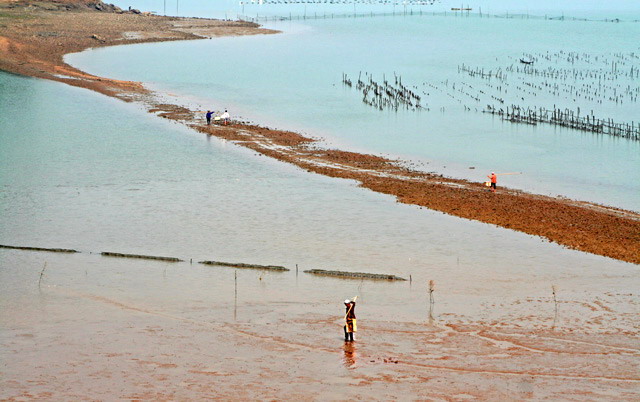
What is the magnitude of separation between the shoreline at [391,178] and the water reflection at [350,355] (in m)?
15.3

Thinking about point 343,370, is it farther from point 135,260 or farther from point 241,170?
point 241,170

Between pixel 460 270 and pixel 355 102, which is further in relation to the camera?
pixel 355 102

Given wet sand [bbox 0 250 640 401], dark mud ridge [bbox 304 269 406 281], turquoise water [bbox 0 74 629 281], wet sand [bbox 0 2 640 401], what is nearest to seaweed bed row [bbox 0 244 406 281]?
dark mud ridge [bbox 304 269 406 281]

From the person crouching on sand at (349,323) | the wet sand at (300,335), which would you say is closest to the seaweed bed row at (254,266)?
the wet sand at (300,335)

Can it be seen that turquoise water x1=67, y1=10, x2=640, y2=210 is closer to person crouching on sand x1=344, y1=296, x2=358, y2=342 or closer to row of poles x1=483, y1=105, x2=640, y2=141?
row of poles x1=483, y1=105, x2=640, y2=141

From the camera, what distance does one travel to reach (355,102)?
85.7 meters

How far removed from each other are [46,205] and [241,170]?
13098mm

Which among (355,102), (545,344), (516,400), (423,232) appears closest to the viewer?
(516,400)

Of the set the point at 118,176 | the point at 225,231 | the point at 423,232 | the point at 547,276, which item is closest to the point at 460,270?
the point at 547,276

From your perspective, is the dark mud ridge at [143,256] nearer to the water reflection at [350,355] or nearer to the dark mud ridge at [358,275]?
the dark mud ridge at [358,275]

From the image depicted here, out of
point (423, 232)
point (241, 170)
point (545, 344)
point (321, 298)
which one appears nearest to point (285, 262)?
point (321, 298)

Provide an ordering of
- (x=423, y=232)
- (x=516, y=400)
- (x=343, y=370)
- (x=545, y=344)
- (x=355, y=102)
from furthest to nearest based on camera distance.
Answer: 1. (x=355, y=102)
2. (x=423, y=232)
3. (x=545, y=344)
4. (x=343, y=370)
5. (x=516, y=400)

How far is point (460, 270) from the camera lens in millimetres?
33938

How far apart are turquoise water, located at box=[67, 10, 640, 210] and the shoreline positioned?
3091 millimetres
